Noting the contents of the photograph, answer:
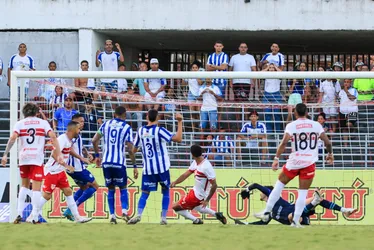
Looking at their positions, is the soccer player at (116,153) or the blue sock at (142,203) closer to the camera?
the blue sock at (142,203)

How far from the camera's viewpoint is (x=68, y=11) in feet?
80.6

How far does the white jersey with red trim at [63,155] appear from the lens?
15.9 metres

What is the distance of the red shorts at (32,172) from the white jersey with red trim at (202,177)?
2.66 m

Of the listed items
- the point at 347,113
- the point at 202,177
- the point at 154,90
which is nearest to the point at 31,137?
the point at 202,177

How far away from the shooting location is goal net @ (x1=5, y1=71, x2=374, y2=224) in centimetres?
1822

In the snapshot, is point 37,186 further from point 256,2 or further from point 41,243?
point 256,2

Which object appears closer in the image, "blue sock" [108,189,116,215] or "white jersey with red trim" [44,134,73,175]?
"white jersey with red trim" [44,134,73,175]

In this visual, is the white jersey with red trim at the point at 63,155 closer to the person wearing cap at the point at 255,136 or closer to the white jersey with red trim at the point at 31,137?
the white jersey with red trim at the point at 31,137

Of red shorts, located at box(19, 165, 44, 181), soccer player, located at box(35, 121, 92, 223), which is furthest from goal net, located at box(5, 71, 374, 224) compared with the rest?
red shorts, located at box(19, 165, 44, 181)

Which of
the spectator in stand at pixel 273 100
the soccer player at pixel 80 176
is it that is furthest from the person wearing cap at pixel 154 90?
the spectator in stand at pixel 273 100

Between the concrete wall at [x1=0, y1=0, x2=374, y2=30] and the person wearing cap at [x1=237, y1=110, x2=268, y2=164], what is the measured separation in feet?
19.9

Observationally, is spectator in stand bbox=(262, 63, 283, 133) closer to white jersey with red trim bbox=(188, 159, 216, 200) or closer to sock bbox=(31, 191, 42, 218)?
white jersey with red trim bbox=(188, 159, 216, 200)

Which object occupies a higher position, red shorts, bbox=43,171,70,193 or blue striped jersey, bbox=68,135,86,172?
blue striped jersey, bbox=68,135,86,172

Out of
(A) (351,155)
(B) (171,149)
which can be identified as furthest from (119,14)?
(A) (351,155)
